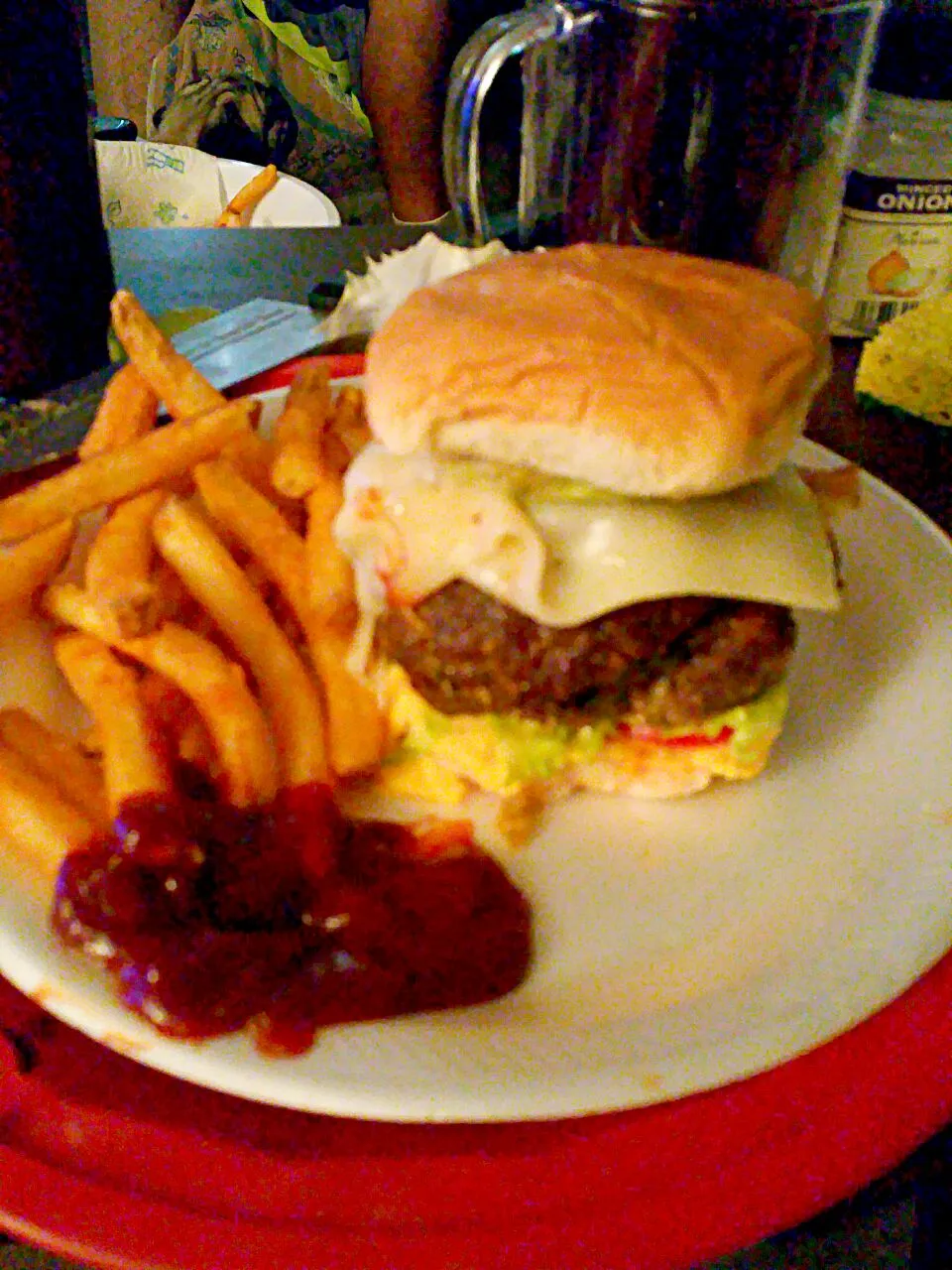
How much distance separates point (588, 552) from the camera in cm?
149

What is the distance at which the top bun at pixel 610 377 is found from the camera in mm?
1386

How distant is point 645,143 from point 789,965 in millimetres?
1929

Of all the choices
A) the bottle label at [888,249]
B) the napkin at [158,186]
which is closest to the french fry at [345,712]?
the bottle label at [888,249]

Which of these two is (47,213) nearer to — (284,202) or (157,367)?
(157,367)

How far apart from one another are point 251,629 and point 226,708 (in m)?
0.16

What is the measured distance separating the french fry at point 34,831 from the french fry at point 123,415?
2.22 feet

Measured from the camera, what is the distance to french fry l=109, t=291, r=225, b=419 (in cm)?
180

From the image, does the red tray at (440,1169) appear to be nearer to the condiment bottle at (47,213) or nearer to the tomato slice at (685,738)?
the tomato slice at (685,738)

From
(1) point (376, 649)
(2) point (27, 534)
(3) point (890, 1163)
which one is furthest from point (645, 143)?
(3) point (890, 1163)

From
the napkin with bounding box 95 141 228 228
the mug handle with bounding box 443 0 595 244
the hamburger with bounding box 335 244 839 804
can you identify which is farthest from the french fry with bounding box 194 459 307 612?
the napkin with bounding box 95 141 228 228

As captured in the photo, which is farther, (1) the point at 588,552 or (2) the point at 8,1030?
(1) the point at 588,552

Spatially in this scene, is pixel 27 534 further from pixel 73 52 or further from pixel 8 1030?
pixel 73 52

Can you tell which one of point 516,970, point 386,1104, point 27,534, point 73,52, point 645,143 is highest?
point 73,52

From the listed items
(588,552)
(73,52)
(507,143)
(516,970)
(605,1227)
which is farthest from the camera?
(507,143)
